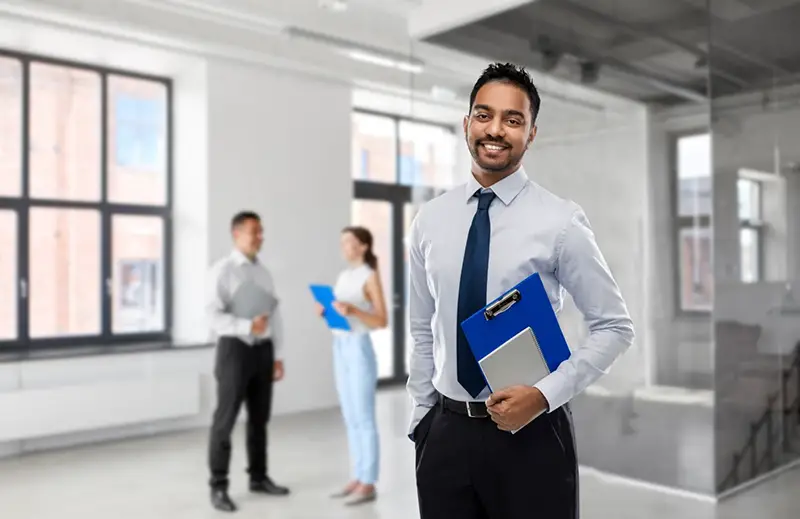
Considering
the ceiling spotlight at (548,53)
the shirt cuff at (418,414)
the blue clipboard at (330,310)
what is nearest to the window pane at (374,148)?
the ceiling spotlight at (548,53)

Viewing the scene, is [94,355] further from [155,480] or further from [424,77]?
[424,77]

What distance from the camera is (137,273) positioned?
627 centimetres

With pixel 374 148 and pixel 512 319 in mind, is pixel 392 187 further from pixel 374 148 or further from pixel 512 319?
pixel 512 319

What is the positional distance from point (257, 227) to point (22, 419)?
243 cm

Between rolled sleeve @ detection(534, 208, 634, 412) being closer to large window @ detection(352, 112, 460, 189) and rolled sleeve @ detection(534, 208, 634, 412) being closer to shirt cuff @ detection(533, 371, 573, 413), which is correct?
shirt cuff @ detection(533, 371, 573, 413)

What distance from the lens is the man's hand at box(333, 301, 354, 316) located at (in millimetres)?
3881

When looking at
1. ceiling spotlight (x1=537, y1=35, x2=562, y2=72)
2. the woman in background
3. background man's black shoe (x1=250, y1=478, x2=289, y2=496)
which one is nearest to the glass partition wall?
ceiling spotlight (x1=537, y1=35, x2=562, y2=72)

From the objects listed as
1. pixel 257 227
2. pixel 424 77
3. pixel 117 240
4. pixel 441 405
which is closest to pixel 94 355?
pixel 117 240

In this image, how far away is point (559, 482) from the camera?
1449 millimetres

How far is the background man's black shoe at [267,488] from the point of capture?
413 cm

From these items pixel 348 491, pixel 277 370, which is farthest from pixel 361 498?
pixel 277 370

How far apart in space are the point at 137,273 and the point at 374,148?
2927mm

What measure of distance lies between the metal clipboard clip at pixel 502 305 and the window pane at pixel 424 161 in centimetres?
652

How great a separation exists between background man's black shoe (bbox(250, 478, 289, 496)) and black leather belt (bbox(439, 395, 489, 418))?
2876 mm
